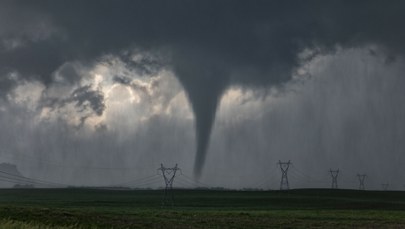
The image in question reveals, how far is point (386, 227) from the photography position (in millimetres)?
57906

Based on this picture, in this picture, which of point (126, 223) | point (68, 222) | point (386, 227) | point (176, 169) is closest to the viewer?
point (68, 222)

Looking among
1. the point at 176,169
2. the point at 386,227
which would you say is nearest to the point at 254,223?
the point at 386,227

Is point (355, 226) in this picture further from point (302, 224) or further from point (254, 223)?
point (254, 223)

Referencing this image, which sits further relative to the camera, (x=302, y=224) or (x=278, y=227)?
(x=302, y=224)

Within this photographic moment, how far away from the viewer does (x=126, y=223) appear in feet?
177

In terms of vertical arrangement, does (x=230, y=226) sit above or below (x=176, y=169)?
below

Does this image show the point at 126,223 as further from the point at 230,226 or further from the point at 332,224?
the point at 332,224

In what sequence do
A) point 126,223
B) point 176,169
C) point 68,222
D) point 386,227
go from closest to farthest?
point 68,222
point 126,223
point 386,227
point 176,169

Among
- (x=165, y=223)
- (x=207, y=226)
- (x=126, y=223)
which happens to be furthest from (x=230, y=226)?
(x=126, y=223)

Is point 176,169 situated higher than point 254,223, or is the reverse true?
point 176,169

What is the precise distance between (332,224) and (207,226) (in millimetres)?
16977

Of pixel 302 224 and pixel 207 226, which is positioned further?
pixel 302 224

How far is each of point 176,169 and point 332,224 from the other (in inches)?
3347

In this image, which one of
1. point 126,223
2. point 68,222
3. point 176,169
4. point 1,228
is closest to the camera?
point 1,228
